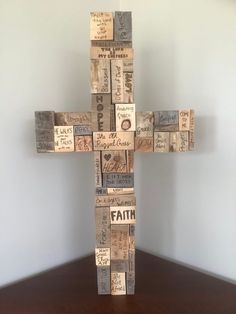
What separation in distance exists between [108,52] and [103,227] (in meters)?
0.43

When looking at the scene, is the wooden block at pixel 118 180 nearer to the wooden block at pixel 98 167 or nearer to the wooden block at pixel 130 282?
the wooden block at pixel 98 167

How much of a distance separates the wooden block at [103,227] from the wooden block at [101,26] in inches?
16.3

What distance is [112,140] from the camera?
86cm

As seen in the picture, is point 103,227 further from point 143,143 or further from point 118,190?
point 143,143

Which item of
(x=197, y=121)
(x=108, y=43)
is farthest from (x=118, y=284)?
(x=108, y=43)

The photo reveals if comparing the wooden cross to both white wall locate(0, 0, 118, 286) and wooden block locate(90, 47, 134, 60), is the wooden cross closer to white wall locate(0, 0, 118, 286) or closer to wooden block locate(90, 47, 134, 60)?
wooden block locate(90, 47, 134, 60)

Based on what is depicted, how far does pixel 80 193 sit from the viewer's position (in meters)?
1.14

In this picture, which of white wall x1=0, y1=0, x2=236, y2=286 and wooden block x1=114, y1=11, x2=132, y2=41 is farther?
white wall x1=0, y1=0, x2=236, y2=286

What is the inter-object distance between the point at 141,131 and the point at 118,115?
69mm

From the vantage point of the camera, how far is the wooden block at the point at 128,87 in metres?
0.84

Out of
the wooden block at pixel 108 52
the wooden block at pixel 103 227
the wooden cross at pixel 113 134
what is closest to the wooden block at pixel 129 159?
the wooden cross at pixel 113 134

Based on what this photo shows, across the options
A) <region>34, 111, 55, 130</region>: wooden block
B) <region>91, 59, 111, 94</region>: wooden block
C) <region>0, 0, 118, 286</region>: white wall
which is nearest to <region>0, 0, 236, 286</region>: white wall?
<region>0, 0, 118, 286</region>: white wall

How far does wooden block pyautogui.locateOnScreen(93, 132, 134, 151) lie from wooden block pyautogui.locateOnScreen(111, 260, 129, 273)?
29 centimetres

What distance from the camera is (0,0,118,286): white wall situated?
3.13 ft
